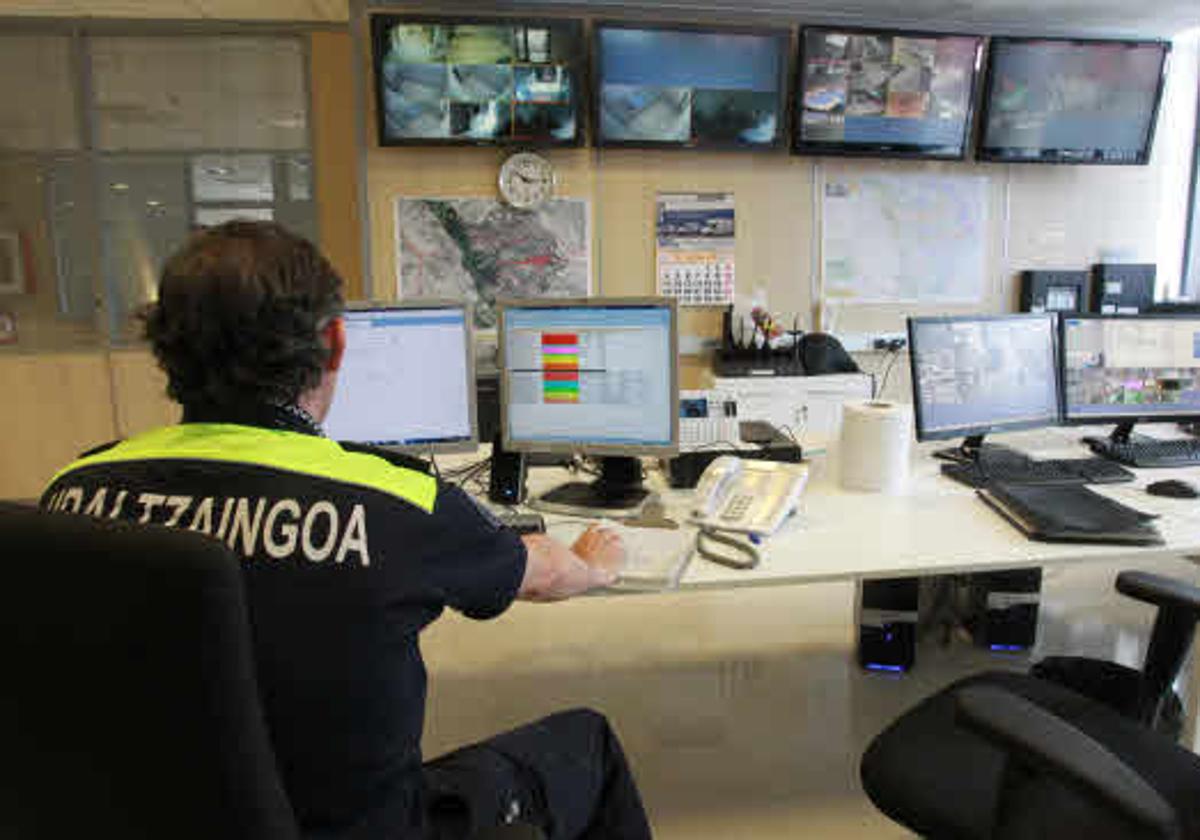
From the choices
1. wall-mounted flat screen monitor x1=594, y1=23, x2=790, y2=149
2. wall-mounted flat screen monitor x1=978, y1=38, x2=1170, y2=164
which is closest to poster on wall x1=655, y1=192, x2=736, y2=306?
wall-mounted flat screen monitor x1=594, y1=23, x2=790, y2=149

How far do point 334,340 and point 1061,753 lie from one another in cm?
104

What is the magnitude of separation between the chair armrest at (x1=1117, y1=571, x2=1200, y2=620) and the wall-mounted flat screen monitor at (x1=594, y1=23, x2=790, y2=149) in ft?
9.97

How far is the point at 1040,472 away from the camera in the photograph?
79.9 inches

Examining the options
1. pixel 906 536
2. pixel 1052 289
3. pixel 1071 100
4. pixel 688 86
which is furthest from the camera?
pixel 1052 289

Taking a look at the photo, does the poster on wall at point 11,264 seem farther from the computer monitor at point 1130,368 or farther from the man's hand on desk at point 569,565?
the computer monitor at point 1130,368

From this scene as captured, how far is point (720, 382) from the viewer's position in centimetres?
390

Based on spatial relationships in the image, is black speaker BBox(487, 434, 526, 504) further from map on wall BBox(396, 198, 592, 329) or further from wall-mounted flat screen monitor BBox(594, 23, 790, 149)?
wall-mounted flat screen monitor BBox(594, 23, 790, 149)

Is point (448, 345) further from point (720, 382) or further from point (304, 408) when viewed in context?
point (720, 382)

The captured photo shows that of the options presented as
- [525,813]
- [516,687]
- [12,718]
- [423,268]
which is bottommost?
[516,687]

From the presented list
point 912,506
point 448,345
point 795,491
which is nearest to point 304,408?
point 448,345

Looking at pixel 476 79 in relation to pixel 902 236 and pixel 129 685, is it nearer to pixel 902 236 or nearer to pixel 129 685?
pixel 902 236

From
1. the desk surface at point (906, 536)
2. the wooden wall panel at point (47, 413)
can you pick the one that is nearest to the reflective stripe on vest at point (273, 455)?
the desk surface at point (906, 536)

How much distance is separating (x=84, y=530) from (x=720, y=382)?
3443 mm

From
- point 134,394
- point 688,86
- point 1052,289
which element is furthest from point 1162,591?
point 134,394
